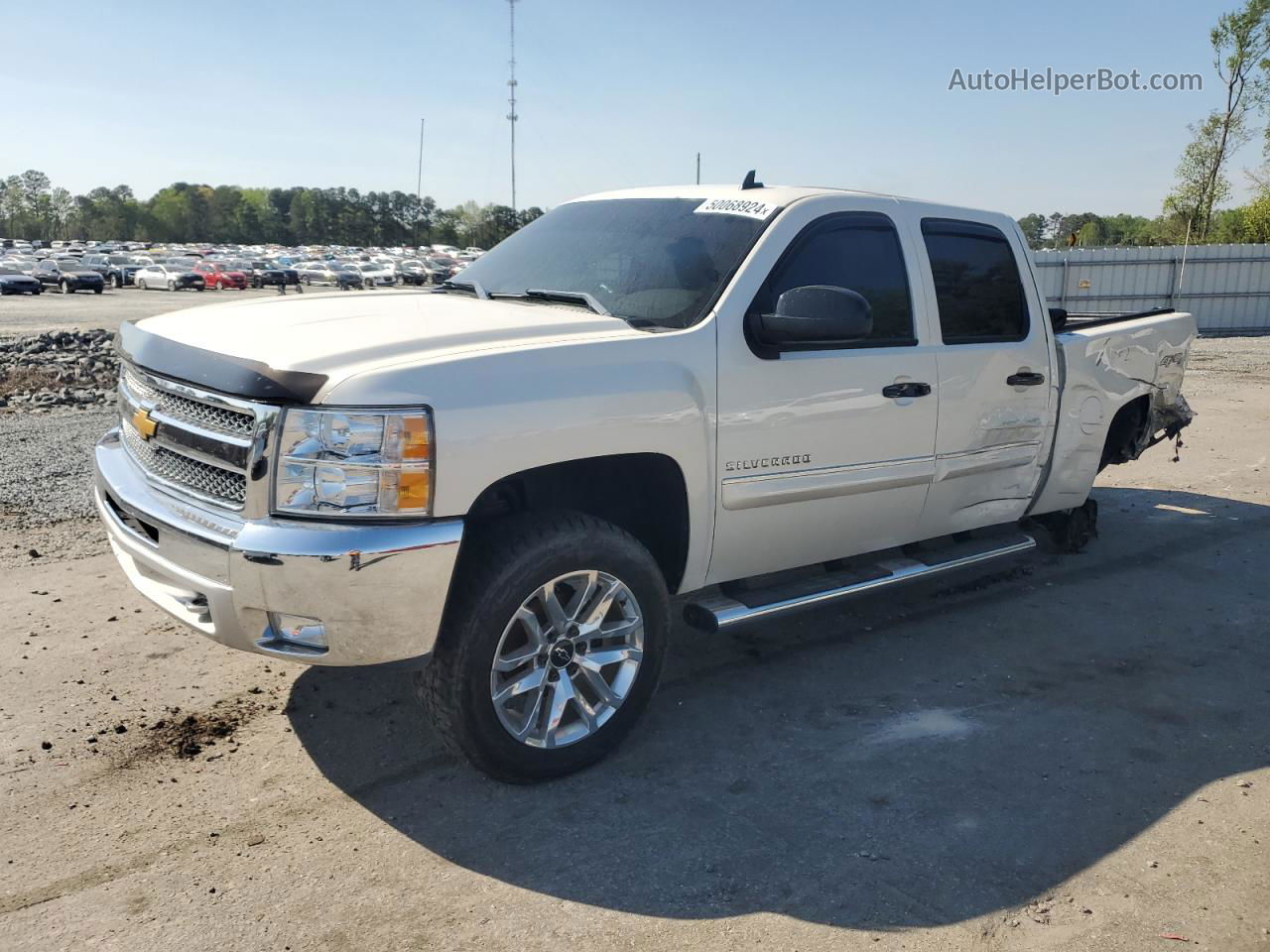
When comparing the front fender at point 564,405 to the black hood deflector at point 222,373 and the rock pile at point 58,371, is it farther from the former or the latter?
the rock pile at point 58,371

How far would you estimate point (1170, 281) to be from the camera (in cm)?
2302

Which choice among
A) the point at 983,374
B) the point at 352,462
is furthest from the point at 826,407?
the point at 352,462

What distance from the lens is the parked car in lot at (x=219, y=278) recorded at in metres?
54.2

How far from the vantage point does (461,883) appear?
2990 millimetres

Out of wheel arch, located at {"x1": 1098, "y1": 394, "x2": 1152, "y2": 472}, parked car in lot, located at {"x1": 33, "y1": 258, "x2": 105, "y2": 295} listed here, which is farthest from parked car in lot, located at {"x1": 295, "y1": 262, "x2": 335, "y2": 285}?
wheel arch, located at {"x1": 1098, "y1": 394, "x2": 1152, "y2": 472}

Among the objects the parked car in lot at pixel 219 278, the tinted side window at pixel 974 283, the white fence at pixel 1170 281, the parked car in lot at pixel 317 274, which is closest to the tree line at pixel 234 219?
the parked car in lot at pixel 317 274

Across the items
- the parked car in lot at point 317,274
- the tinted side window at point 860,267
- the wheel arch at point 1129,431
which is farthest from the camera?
the parked car in lot at point 317,274

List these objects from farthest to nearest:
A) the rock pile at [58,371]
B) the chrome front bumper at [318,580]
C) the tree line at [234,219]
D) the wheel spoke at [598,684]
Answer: the tree line at [234,219]
the rock pile at [58,371]
the wheel spoke at [598,684]
the chrome front bumper at [318,580]

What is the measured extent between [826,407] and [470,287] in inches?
69.1

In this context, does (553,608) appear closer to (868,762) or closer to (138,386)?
(868,762)

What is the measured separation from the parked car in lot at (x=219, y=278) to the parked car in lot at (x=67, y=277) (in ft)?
20.8

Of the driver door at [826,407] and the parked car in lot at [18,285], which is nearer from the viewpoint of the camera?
the driver door at [826,407]

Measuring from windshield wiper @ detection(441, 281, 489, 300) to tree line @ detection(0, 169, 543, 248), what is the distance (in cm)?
17046

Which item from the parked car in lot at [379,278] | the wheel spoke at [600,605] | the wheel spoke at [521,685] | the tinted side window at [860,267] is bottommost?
the wheel spoke at [521,685]
